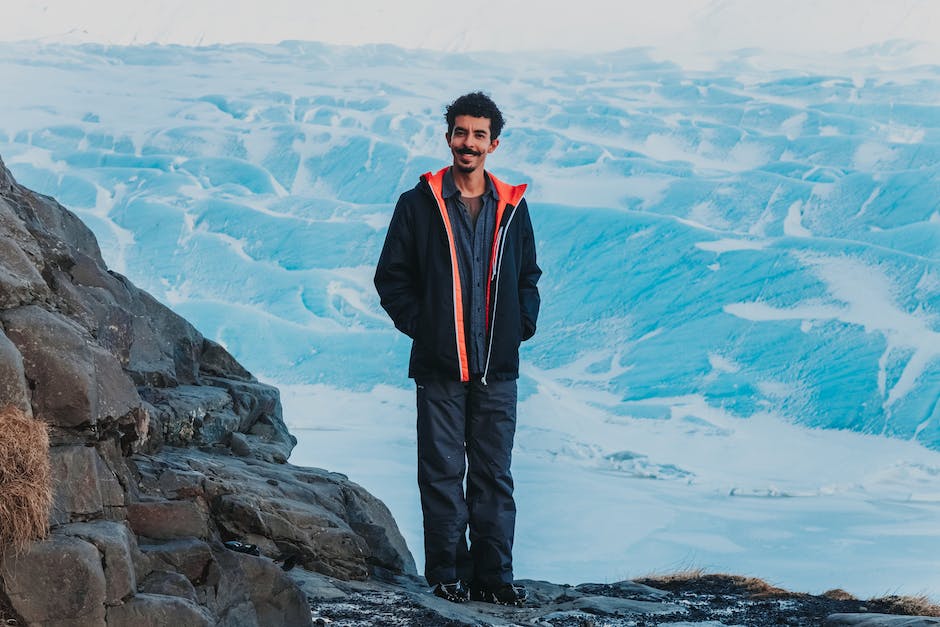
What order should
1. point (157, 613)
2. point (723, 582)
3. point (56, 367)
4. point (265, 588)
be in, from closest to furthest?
point (157, 613)
point (56, 367)
point (265, 588)
point (723, 582)

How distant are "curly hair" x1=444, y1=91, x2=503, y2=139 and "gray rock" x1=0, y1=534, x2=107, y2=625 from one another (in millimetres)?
1716

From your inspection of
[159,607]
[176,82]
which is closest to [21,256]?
[159,607]

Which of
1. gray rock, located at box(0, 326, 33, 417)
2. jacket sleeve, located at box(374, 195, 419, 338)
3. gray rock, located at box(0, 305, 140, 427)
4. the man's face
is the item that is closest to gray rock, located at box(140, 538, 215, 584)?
gray rock, located at box(0, 305, 140, 427)

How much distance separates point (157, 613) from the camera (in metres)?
2.50

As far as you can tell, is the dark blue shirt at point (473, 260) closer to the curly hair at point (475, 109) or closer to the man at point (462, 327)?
the man at point (462, 327)

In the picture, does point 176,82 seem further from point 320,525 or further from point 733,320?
point 320,525

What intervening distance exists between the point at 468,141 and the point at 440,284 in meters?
0.44

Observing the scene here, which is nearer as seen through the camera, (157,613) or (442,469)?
(157,613)

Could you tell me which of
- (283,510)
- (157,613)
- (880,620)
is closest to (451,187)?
(283,510)

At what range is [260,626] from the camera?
2895 mm

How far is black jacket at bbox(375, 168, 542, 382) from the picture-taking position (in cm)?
343

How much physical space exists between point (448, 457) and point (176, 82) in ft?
52.1

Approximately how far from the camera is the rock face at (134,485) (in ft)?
8.08

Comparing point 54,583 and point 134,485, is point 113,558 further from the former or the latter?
point 134,485
